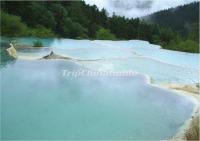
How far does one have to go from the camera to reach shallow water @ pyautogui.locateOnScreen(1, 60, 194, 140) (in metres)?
4.70

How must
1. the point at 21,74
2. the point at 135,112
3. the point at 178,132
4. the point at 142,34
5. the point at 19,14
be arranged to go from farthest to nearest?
the point at 142,34 < the point at 19,14 < the point at 21,74 < the point at 135,112 < the point at 178,132

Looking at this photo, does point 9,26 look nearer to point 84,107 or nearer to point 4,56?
point 4,56

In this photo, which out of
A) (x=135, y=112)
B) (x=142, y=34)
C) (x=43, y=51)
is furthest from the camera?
(x=142, y=34)

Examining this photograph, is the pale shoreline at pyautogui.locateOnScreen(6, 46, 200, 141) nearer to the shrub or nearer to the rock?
the rock

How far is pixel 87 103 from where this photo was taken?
235 inches

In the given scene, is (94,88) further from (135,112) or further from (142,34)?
(142,34)

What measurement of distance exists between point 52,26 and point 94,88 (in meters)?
11.5

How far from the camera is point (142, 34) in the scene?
74.2 ft

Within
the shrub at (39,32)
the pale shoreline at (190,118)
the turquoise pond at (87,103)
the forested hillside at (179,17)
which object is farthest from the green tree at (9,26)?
the forested hillside at (179,17)

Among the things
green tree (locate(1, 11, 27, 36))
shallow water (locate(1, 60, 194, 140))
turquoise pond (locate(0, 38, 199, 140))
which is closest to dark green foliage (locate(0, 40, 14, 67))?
turquoise pond (locate(0, 38, 199, 140))

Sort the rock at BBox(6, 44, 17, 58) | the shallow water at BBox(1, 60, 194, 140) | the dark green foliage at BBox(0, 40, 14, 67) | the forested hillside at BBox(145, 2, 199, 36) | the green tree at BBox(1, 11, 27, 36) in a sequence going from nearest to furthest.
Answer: the shallow water at BBox(1, 60, 194, 140) → the dark green foliage at BBox(0, 40, 14, 67) → the rock at BBox(6, 44, 17, 58) → the green tree at BBox(1, 11, 27, 36) → the forested hillside at BBox(145, 2, 199, 36)

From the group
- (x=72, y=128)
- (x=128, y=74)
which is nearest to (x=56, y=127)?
(x=72, y=128)

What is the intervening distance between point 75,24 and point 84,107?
539 inches

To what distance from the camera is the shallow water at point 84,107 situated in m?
4.70
